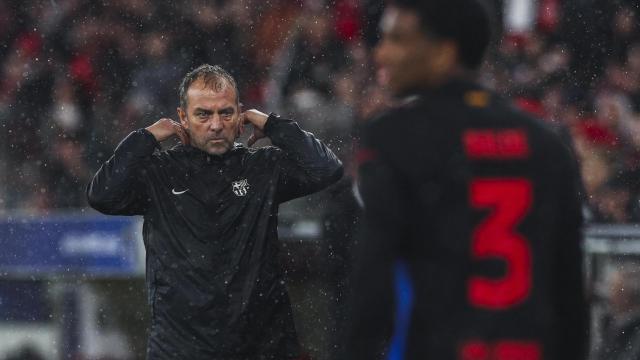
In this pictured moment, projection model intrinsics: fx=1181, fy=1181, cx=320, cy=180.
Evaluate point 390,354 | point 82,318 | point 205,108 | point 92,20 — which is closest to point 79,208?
point 82,318

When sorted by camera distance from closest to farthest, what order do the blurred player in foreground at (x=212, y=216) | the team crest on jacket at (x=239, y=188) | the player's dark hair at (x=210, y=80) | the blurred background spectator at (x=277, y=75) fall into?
the blurred player in foreground at (x=212, y=216) → the team crest on jacket at (x=239, y=188) → the player's dark hair at (x=210, y=80) → the blurred background spectator at (x=277, y=75)

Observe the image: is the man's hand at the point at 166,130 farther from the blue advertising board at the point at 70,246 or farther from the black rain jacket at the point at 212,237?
the blue advertising board at the point at 70,246

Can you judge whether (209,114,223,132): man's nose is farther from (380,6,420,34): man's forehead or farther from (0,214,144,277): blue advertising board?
(0,214,144,277): blue advertising board

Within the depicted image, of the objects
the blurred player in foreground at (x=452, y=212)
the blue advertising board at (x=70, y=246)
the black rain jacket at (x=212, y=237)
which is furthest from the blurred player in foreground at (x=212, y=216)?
the blue advertising board at (x=70, y=246)

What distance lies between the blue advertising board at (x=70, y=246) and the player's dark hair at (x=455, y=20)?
503 centimetres

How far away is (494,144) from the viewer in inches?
94.7

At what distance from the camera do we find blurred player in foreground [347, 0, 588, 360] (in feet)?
7.80

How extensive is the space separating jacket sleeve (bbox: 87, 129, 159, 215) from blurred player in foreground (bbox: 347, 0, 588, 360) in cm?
211

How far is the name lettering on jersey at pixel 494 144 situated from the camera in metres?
2.40

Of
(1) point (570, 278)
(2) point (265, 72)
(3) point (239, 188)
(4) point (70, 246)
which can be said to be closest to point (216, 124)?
(3) point (239, 188)

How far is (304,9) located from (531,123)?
255 inches

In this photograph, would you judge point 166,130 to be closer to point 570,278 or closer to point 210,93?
point 210,93

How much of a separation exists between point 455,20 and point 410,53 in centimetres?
12

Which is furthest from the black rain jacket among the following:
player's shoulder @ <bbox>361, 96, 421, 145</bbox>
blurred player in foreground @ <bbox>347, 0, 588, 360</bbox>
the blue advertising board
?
the blue advertising board
